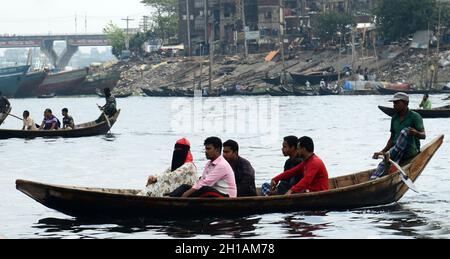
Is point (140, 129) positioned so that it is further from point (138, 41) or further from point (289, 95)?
point (138, 41)

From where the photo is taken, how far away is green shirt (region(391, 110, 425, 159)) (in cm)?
1764

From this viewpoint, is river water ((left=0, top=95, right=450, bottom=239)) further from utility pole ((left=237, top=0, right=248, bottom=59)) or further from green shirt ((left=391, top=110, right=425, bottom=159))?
utility pole ((left=237, top=0, right=248, bottom=59))

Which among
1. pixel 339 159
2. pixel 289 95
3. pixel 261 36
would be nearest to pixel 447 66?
pixel 289 95

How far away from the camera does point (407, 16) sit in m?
102

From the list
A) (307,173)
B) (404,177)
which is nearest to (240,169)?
(307,173)

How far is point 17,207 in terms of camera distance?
1986cm

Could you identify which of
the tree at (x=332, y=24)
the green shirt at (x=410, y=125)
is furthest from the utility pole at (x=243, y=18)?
the green shirt at (x=410, y=125)

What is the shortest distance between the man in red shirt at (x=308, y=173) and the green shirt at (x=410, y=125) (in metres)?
1.60

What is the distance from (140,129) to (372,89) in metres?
51.7

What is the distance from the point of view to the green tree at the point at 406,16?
100875mm

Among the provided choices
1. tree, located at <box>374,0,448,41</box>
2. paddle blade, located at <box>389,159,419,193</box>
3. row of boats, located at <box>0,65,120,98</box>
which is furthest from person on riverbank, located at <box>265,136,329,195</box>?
row of boats, located at <box>0,65,120,98</box>

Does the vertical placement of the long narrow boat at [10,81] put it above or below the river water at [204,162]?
below

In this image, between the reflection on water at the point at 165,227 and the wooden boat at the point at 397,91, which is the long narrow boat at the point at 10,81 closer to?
the wooden boat at the point at 397,91
